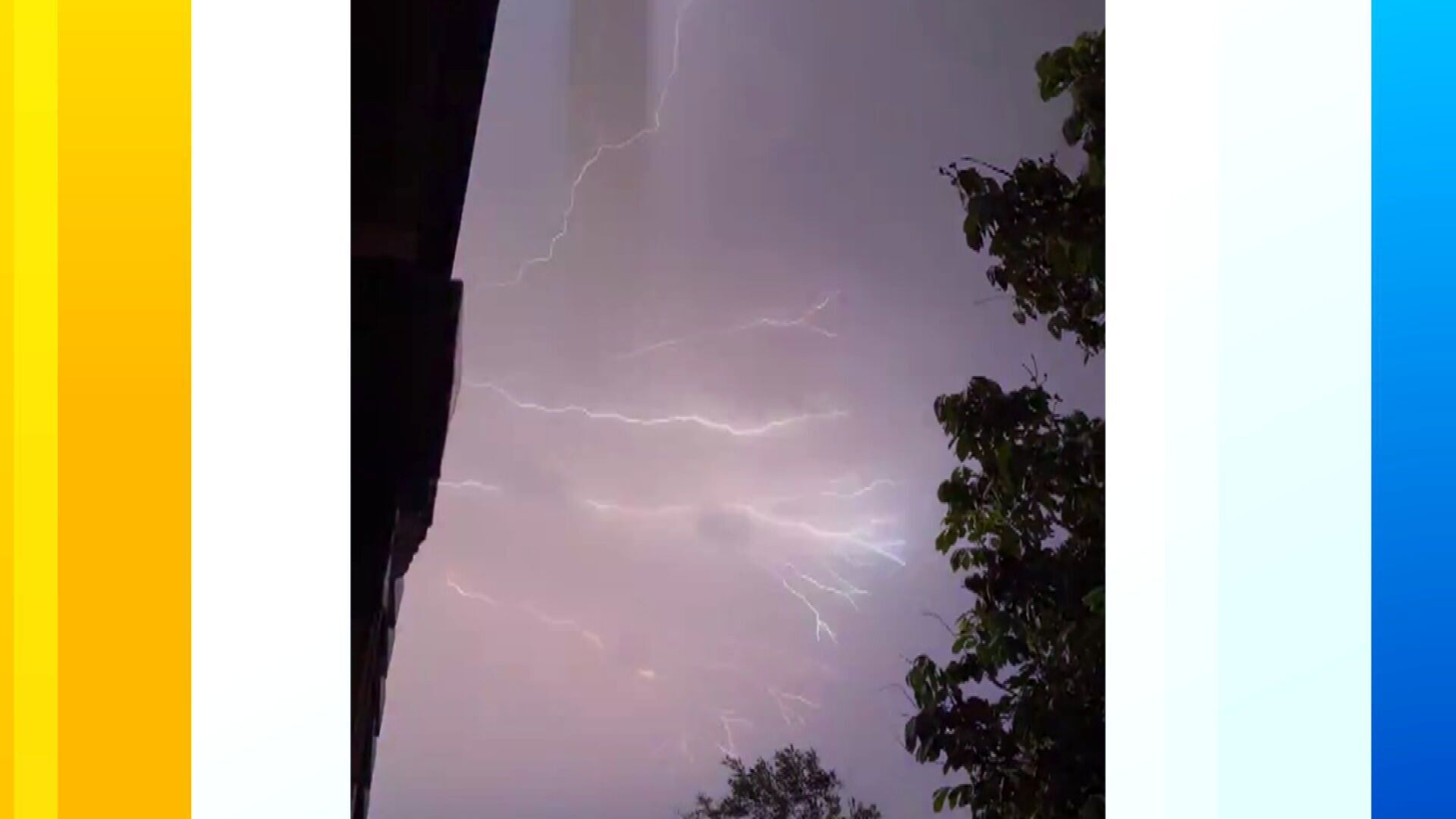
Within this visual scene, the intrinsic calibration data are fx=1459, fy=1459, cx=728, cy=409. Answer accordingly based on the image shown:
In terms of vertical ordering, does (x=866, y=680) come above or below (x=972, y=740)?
above

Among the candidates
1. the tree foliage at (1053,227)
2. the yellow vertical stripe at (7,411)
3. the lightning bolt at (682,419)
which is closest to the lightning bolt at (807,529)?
the lightning bolt at (682,419)

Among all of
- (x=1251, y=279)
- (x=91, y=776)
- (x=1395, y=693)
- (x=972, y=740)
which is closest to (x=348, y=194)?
(x=91, y=776)

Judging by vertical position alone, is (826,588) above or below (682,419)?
below

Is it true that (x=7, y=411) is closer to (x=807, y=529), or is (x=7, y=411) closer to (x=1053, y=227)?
(x=1053, y=227)

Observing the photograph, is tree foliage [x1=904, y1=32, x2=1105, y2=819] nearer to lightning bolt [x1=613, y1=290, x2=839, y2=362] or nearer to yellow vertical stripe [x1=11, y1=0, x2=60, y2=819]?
yellow vertical stripe [x1=11, y1=0, x2=60, y2=819]

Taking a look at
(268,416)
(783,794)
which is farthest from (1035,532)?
(783,794)

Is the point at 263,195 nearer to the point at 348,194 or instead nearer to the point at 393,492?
the point at 348,194
